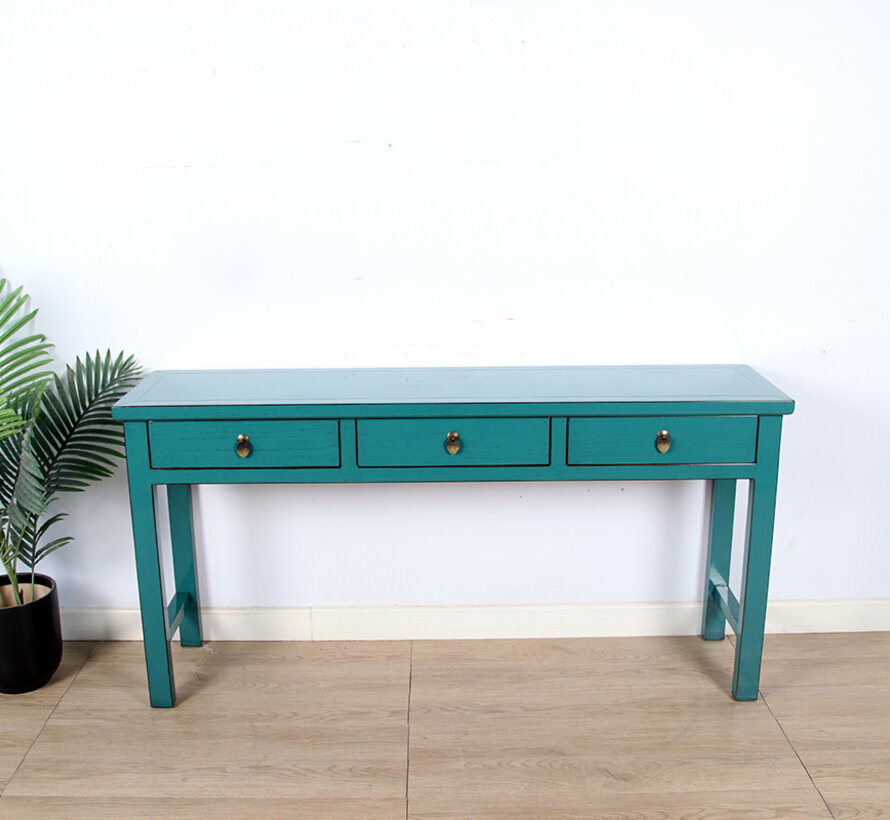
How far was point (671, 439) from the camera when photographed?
7.84 ft

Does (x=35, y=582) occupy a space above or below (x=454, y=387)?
below

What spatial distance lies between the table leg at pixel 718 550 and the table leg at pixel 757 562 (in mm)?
271

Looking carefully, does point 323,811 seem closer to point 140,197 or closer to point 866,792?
point 866,792

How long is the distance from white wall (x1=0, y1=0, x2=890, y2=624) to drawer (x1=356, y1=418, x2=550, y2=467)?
0.38 m

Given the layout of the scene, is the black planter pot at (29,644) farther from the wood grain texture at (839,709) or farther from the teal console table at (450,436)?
the wood grain texture at (839,709)

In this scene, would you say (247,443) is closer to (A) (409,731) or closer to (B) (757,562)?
(A) (409,731)

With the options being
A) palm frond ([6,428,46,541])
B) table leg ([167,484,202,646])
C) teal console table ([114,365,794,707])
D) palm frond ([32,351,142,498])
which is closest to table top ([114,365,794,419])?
teal console table ([114,365,794,707])

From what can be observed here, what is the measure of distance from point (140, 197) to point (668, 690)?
209 cm

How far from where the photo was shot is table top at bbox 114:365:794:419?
237 centimetres

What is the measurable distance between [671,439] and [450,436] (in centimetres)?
58

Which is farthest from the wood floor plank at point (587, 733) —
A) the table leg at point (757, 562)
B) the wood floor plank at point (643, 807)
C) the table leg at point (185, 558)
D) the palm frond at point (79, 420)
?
the palm frond at point (79, 420)

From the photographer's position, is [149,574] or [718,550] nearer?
[149,574]

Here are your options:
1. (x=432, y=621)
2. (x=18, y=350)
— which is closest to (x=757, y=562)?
(x=432, y=621)

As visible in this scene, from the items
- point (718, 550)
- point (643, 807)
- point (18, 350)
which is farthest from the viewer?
point (718, 550)
